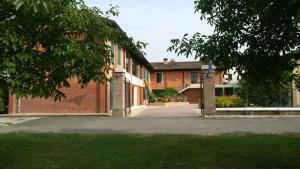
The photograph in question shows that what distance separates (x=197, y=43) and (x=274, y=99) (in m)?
23.9

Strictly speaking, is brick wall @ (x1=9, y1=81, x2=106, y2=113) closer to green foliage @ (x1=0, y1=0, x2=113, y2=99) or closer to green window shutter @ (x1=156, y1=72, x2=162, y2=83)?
green foliage @ (x1=0, y1=0, x2=113, y2=99)

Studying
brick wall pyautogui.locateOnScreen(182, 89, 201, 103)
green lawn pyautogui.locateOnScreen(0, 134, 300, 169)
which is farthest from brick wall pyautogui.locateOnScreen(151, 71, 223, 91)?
green lawn pyautogui.locateOnScreen(0, 134, 300, 169)

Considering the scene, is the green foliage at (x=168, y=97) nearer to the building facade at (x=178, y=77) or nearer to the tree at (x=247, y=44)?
the building facade at (x=178, y=77)

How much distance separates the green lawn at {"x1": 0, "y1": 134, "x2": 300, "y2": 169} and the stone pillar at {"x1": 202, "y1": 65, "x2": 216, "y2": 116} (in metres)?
8.45

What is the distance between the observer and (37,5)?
13.0 ft

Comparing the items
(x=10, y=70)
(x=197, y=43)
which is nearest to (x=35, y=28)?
(x=10, y=70)

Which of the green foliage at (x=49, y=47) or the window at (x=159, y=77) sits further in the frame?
the window at (x=159, y=77)

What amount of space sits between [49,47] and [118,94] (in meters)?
17.7

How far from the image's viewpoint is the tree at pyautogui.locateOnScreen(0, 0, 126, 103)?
5199 mm

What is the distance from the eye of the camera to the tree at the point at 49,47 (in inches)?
205

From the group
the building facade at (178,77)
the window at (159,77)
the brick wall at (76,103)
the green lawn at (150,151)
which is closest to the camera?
the green lawn at (150,151)

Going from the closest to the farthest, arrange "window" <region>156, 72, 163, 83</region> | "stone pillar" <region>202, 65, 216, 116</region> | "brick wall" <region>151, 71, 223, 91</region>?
1. "stone pillar" <region>202, 65, 216, 116</region>
2. "brick wall" <region>151, 71, 223, 91</region>
3. "window" <region>156, 72, 163, 83</region>

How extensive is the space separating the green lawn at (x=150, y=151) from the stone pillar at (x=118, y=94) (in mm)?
9848

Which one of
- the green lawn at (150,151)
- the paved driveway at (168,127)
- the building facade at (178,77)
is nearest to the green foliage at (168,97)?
the building facade at (178,77)
